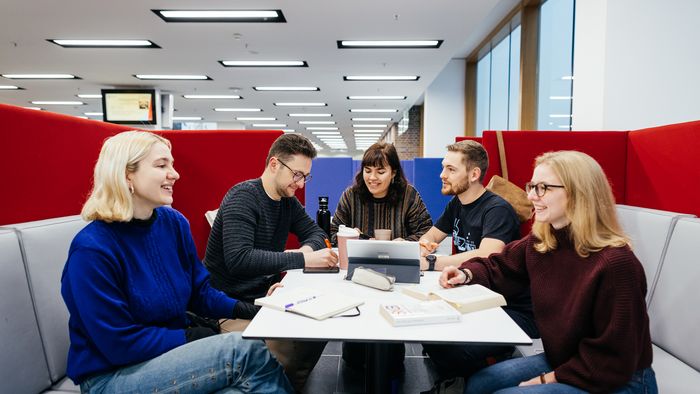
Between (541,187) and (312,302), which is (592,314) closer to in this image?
(541,187)

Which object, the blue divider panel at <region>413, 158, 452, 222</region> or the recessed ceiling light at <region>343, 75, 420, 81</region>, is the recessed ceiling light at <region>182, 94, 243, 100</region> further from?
the blue divider panel at <region>413, 158, 452, 222</region>

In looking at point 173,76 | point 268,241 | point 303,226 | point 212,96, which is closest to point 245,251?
point 268,241

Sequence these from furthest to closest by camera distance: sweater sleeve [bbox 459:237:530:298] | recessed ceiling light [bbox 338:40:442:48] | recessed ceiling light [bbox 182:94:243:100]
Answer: recessed ceiling light [bbox 182:94:243:100], recessed ceiling light [bbox 338:40:442:48], sweater sleeve [bbox 459:237:530:298]

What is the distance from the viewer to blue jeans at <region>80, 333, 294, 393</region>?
1.18 meters

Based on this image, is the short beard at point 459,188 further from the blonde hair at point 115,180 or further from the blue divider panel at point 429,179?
the blue divider panel at point 429,179

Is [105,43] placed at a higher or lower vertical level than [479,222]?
higher

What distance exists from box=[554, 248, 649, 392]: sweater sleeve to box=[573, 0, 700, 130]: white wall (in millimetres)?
2249

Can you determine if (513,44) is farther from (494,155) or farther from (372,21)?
(494,155)

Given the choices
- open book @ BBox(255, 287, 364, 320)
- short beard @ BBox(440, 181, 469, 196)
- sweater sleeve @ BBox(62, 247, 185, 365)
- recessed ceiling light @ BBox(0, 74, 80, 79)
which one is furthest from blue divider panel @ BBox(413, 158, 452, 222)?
recessed ceiling light @ BBox(0, 74, 80, 79)

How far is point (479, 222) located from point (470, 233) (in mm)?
87

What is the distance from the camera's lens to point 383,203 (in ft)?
8.52

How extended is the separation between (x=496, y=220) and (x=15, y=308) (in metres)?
1.88

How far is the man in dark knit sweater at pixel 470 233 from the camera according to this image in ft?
5.72

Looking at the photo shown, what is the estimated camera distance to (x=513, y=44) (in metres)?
7.19
